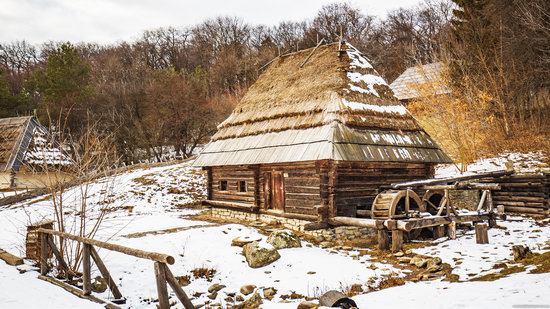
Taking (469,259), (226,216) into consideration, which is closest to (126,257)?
(226,216)

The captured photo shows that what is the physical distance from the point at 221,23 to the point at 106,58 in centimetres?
1688

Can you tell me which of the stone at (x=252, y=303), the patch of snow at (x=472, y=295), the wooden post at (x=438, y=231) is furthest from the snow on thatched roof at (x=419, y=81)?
the stone at (x=252, y=303)

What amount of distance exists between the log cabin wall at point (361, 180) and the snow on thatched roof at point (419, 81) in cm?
968

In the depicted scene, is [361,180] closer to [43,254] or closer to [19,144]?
[43,254]

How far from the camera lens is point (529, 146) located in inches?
813

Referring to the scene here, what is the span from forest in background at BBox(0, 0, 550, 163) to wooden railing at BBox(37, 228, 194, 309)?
271cm

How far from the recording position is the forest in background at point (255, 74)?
20.6 metres

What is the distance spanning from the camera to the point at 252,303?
7.97m

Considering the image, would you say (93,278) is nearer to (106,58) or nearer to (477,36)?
(477,36)

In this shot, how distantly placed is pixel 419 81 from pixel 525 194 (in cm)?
1543

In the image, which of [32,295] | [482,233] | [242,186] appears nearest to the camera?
[32,295]

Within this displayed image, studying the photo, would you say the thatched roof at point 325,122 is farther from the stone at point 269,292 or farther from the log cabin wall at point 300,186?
the stone at point 269,292

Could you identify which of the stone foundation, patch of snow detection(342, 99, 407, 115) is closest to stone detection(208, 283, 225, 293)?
the stone foundation

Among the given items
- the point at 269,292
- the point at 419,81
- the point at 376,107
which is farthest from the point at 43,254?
the point at 419,81
